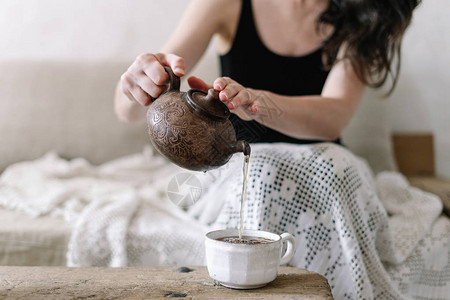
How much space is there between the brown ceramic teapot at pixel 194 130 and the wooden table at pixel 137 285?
0.17m

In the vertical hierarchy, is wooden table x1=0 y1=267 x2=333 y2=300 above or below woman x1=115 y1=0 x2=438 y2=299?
below

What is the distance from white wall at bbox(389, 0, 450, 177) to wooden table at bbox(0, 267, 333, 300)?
1.65 metres

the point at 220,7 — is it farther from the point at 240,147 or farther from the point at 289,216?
the point at 240,147

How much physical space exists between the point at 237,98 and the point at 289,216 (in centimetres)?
34

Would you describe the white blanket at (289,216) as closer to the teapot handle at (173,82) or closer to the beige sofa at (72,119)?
the teapot handle at (173,82)

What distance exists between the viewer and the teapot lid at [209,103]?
2.17 ft

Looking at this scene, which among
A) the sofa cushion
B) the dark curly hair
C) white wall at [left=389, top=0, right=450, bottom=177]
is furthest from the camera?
white wall at [left=389, top=0, right=450, bottom=177]

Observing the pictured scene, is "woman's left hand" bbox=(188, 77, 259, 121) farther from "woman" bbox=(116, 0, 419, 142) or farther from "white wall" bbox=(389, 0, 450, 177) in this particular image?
"white wall" bbox=(389, 0, 450, 177)

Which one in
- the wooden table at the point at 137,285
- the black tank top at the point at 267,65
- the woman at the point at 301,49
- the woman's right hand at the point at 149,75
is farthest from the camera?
the black tank top at the point at 267,65

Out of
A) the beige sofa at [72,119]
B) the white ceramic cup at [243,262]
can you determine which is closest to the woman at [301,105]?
the white ceramic cup at [243,262]

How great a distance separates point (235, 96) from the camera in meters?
0.77

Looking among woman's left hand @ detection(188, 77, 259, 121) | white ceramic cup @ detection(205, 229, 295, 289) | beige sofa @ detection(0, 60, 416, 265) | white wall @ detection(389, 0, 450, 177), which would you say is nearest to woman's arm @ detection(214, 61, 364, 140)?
woman's left hand @ detection(188, 77, 259, 121)

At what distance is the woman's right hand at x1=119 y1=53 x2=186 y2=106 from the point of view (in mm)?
771

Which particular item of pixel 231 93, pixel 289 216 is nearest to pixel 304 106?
pixel 289 216
